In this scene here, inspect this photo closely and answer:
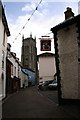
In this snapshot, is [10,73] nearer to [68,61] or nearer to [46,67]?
[68,61]

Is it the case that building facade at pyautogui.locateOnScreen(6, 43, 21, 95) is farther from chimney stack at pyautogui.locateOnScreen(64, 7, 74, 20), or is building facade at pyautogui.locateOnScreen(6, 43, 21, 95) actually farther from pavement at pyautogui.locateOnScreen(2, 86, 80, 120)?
pavement at pyautogui.locateOnScreen(2, 86, 80, 120)

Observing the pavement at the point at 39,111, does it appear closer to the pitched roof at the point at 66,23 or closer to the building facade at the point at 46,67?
the pitched roof at the point at 66,23

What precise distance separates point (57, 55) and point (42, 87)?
28.3 metres

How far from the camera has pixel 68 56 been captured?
763 inches

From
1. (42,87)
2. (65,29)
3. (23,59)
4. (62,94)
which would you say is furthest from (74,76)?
(23,59)

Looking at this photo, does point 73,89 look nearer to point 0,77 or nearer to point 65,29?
point 65,29

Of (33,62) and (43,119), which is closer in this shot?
(43,119)

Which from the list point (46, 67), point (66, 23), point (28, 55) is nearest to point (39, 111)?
point (66, 23)

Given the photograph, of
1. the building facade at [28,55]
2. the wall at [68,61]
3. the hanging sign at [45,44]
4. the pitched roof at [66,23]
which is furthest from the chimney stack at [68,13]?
the building facade at [28,55]

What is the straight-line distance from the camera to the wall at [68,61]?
1842 centimetres

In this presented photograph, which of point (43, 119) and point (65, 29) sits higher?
point (65, 29)

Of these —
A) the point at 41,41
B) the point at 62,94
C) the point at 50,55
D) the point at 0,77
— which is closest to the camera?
the point at 62,94

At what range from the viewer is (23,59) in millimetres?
105625

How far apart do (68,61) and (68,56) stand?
0.39 meters
